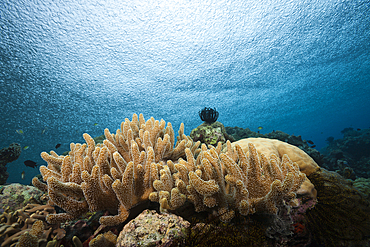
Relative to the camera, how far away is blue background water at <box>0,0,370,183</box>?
12.5 m

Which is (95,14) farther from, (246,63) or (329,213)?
(246,63)

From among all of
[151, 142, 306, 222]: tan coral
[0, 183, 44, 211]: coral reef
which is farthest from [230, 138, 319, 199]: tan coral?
[0, 183, 44, 211]: coral reef

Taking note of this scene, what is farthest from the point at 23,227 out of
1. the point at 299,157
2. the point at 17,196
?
the point at 299,157

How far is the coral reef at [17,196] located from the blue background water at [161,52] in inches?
560

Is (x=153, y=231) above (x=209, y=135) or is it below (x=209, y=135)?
below

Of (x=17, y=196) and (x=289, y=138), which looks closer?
(x=17, y=196)

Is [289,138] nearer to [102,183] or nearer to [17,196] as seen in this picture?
[102,183]

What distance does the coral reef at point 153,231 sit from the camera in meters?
1.33

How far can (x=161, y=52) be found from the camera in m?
17.4

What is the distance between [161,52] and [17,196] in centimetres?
1811

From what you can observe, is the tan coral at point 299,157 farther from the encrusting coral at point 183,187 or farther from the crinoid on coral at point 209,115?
the crinoid on coral at point 209,115

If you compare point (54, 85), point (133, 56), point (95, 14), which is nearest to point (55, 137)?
point (54, 85)

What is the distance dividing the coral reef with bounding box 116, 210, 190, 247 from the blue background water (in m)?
15.8

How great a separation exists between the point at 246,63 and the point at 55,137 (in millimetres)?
50298
